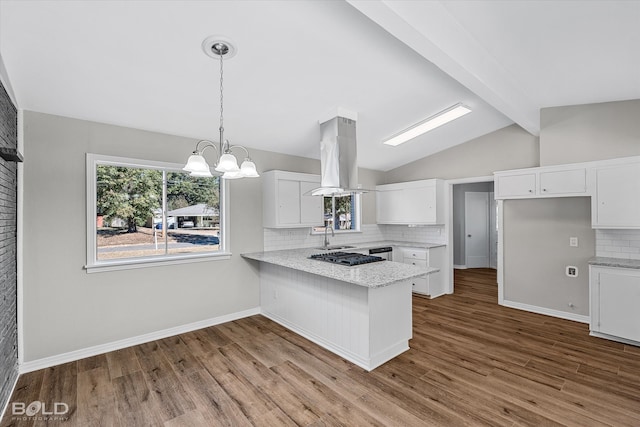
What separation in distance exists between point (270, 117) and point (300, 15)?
150 cm

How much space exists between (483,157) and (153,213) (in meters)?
4.94

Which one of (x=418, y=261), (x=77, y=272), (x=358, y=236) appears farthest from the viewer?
(x=358, y=236)

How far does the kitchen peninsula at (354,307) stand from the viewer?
109 inches

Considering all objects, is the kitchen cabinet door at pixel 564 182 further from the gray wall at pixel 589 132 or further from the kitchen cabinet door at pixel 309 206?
the kitchen cabinet door at pixel 309 206

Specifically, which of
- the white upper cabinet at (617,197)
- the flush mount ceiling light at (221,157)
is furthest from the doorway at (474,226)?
the flush mount ceiling light at (221,157)

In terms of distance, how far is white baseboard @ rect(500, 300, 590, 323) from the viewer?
3.93m

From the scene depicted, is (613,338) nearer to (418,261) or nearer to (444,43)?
(418,261)

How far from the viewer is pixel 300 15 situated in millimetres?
2176

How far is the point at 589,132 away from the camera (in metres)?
3.79

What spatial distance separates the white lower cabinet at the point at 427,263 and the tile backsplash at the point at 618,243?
208 centimetres

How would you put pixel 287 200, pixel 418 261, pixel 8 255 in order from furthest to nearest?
pixel 418 261 < pixel 287 200 < pixel 8 255

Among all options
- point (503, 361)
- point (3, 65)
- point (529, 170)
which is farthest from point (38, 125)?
point (529, 170)

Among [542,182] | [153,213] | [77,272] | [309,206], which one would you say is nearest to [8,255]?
[77,272]

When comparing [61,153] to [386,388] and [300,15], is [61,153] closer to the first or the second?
[300,15]
